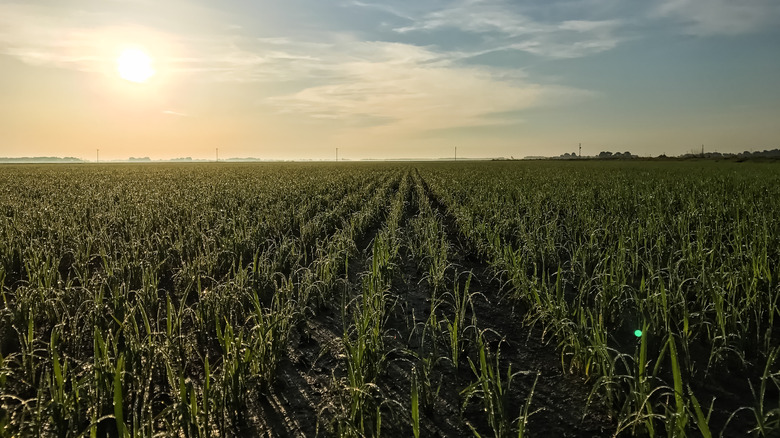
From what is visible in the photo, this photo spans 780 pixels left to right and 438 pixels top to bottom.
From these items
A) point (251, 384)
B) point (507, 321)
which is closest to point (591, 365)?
point (507, 321)

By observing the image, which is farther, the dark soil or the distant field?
the dark soil

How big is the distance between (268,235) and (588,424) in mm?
7083

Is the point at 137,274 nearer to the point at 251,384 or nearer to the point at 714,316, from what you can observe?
the point at 251,384

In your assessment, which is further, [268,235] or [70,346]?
[268,235]

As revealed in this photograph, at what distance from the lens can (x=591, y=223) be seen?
7.77 m

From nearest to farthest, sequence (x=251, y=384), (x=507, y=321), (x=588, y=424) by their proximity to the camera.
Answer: (x=588, y=424) < (x=251, y=384) < (x=507, y=321)

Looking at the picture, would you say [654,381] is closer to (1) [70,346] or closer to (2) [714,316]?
(2) [714,316]

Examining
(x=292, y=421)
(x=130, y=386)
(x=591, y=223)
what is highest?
(x=591, y=223)

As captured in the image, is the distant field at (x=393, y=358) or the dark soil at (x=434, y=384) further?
the dark soil at (x=434, y=384)

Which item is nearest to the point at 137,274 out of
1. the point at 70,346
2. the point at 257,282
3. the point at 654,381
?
the point at 257,282

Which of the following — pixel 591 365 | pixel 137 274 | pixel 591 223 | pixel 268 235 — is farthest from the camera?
pixel 268 235

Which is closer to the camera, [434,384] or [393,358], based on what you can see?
[434,384]

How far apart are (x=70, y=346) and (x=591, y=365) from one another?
164 inches

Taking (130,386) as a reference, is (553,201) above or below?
above
